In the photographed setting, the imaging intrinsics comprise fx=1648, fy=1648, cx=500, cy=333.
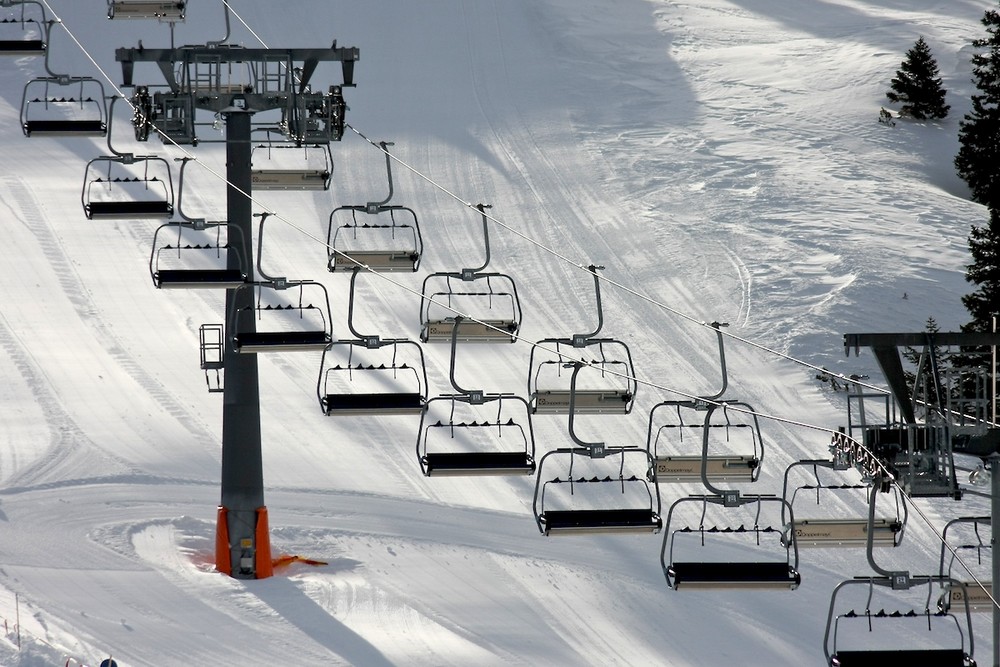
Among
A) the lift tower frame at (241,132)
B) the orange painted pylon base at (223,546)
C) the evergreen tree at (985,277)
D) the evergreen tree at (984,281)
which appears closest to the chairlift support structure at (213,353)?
the lift tower frame at (241,132)

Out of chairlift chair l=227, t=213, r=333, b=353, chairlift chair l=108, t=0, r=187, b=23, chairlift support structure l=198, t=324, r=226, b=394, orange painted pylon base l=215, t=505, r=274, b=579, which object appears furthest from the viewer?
chairlift chair l=108, t=0, r=187, b=23

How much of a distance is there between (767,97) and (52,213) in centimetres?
1473

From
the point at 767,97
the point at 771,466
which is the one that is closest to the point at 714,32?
the point at 767,97

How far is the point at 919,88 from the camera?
32.7 metres

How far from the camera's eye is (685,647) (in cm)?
1598

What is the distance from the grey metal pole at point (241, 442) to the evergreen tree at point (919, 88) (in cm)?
1926

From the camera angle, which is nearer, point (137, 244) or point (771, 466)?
point (771, 466)

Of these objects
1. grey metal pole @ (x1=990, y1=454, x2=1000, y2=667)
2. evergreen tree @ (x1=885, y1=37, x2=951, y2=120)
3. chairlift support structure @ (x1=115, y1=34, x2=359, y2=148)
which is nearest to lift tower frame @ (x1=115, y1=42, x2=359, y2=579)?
chairlift support structure @ (x1=115, y1=34, x2=359, y2=148)

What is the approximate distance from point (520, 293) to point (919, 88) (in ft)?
38.4

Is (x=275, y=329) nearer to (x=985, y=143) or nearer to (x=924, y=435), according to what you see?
(x=985, y=143)

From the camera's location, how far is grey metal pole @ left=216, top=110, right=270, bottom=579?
663 inches

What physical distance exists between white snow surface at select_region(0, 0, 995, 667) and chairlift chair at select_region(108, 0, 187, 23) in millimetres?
5329

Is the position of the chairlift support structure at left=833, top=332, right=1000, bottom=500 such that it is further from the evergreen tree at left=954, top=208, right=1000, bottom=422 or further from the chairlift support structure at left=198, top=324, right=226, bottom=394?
the evergreen tree at left=954, top=208, right=1000, bottom=422

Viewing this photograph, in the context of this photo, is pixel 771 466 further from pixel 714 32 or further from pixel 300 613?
pixel 714 32
